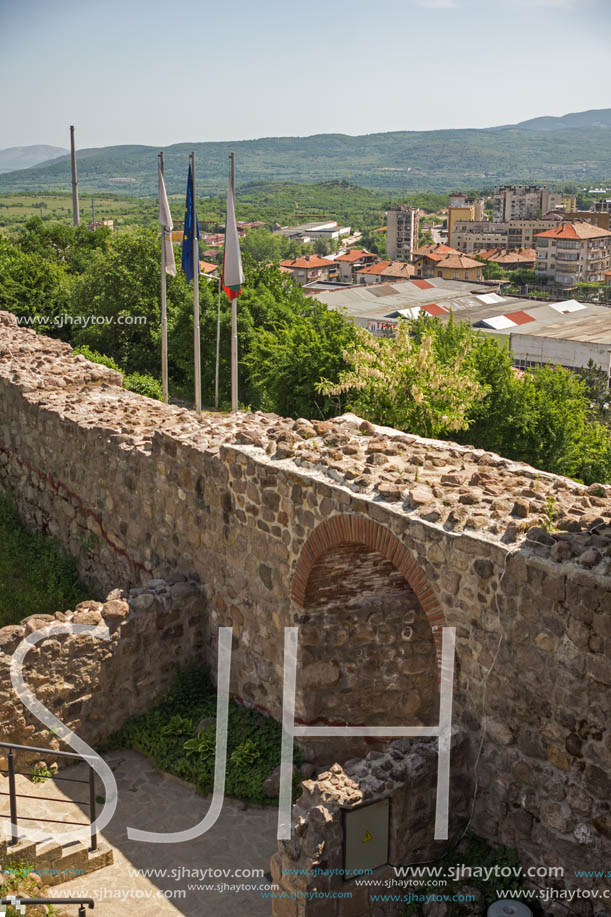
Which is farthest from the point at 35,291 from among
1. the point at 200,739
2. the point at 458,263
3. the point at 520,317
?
the point at 458,263

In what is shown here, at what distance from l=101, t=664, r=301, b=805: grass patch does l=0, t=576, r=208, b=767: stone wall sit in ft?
0.56

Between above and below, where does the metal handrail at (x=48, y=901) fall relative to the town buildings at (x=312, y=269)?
above

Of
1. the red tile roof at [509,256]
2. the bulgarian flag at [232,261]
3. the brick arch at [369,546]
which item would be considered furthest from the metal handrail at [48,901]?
the red tile roof at [509,256]

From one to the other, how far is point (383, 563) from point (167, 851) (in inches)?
122

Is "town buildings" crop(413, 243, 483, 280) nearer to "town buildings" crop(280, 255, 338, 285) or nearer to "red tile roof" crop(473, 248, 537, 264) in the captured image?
"red tile roof" crop(473, 248, 537, 264)

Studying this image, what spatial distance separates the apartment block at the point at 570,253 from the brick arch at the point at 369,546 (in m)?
138

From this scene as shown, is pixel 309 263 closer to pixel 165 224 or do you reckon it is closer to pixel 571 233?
pixel 571 233

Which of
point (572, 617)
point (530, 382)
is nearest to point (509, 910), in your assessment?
point (572, 617)

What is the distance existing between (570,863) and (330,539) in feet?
10.4

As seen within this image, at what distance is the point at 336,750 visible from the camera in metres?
8.96

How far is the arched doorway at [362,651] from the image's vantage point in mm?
8805

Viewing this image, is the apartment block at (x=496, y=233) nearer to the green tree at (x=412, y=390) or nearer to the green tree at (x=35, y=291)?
the green tree at (x=35, y=291)

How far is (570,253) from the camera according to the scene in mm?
142500

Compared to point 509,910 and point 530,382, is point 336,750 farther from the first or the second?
point 530,382
